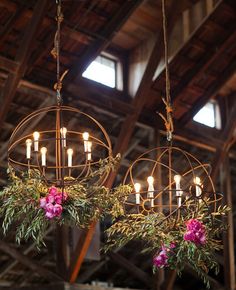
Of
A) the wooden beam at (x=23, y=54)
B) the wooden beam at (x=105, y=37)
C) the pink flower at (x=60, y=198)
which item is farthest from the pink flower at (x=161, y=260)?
the wooden beam at (x=105, y=37)

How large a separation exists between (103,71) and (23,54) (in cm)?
282

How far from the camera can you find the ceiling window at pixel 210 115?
1238 cm

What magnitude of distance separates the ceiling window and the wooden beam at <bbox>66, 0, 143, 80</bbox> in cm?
316

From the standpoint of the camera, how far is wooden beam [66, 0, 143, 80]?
9285 mm

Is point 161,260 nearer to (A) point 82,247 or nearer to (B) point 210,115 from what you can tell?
(A) point 82,247

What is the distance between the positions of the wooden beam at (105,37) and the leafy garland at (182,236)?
464 cm

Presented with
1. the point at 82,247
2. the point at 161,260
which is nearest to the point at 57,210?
the point at 161,260

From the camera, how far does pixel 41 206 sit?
466cm

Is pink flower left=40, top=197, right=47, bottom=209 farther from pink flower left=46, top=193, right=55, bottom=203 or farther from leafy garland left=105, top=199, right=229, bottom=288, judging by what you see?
leafy garland left=105, top=199, right=229, bottom=288

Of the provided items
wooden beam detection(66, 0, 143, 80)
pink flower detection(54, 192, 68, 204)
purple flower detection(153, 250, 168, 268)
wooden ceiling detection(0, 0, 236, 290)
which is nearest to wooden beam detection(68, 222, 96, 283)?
wooden ceiling detection(0, 0, 236, 290)

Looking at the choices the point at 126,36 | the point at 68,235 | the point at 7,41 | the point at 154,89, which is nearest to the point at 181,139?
the point at 154,89

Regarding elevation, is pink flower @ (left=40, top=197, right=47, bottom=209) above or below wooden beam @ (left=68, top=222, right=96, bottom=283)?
below

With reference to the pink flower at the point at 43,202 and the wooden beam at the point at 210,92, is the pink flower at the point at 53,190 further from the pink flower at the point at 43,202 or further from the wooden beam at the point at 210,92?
the wooden beam at the point at 210,92

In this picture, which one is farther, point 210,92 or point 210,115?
point 210,115
